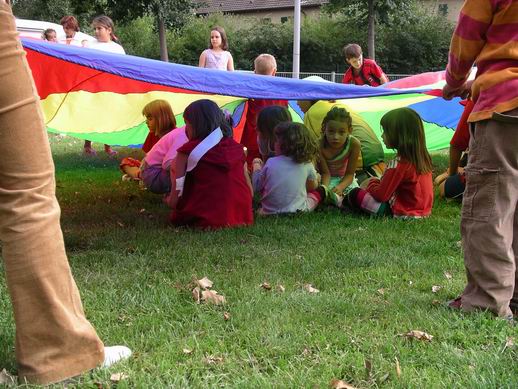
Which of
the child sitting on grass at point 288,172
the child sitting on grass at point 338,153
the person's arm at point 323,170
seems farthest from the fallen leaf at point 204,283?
the person's arm at point 323,170

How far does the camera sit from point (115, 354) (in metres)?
2.16

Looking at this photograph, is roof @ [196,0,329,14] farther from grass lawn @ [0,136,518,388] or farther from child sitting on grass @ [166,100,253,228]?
grass lawn @ [0,136,518,388]

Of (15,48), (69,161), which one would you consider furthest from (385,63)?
(15,48)

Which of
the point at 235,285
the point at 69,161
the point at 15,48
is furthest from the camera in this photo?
the point at 69,161

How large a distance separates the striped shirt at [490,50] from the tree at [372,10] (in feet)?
65.3

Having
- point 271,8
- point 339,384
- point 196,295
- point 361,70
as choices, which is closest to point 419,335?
point 339,384

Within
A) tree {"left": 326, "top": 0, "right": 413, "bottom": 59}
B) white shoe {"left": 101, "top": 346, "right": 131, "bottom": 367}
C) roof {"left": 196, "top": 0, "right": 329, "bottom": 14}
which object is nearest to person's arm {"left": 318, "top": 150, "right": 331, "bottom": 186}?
white shoe {"left": 101, "top": 346, "right": 131, "bottom": 367}

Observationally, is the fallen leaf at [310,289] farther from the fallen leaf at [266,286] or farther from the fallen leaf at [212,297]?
the fallen leaf at [212,297]

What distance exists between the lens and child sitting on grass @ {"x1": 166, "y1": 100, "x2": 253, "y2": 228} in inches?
178

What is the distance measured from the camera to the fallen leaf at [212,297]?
2879 millimetres

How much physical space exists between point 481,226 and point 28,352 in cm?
Answer: 172

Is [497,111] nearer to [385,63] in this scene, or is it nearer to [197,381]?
[197,381]

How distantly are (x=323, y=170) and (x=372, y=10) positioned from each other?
18.0 meters

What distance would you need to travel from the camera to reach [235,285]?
315 cm
